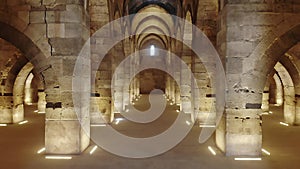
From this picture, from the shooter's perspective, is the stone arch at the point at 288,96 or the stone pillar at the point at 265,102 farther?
the stone pillar at the point at 265,102

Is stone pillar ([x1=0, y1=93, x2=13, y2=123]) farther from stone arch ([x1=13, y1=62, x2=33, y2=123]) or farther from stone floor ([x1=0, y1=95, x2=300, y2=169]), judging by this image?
stone floor ([x1=0, y1=95, x2=300, y2=169])

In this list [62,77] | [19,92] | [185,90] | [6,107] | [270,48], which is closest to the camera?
[270,48]

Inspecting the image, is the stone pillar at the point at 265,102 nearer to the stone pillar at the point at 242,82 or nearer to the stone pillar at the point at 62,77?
the stone pillar at the point at 242,82

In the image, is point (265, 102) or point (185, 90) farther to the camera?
point (185, 90)

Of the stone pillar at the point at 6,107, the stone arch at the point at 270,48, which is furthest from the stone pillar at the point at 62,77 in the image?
the stone pillar at the point at 6,107

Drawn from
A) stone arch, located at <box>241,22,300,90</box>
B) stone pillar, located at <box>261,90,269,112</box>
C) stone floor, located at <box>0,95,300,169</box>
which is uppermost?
stone arch, located at <box>241,22,300,90</box>

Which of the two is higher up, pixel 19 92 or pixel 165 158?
pixel 19 92

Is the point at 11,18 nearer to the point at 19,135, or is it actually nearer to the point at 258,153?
the point at 19,135

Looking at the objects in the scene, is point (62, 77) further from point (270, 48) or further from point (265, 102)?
point (265, 102)

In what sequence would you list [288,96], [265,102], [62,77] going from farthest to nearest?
[265,102], [288,96], [62,77]

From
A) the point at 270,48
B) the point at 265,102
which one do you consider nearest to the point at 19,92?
the point at 270,48

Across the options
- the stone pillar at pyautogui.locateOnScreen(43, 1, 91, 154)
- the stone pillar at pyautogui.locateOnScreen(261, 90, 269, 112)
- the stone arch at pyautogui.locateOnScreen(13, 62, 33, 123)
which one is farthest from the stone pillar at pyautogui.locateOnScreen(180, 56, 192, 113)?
the stone pillar at pyautogui.locateOnScreen(43, 1, 91, 154)

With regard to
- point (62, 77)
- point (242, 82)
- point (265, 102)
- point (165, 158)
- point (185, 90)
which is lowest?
point (165, 158)

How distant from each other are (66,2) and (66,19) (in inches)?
13.9
